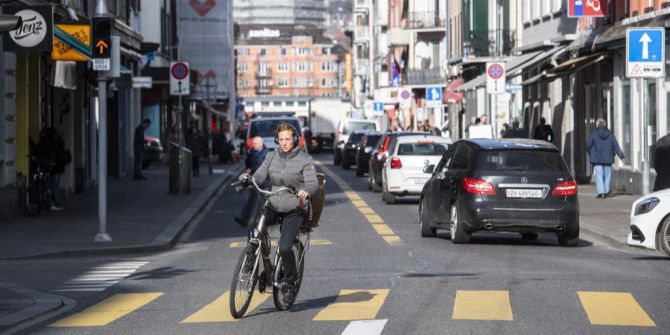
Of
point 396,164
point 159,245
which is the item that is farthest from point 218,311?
point 396,164

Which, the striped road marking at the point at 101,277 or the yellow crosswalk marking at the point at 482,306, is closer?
the yellow crosswalk marking at the point at 482,306

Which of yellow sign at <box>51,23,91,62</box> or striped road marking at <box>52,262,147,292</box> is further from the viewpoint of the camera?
yellow sign at <box>51,23,91,62</box>

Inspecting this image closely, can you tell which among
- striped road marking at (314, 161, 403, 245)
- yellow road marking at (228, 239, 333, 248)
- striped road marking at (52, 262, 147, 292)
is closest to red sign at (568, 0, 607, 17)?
striped road marking at (314, 161, 403, 245)

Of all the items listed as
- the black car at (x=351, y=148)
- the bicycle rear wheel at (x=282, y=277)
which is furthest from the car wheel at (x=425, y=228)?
the black car at (x=351, y=148)

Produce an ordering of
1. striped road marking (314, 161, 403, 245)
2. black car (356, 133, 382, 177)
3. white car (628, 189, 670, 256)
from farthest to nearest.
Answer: black car (356, 133, 382, 177), striped road marking (314, 161, 403, 245), white car (628, 189, 670, 256)

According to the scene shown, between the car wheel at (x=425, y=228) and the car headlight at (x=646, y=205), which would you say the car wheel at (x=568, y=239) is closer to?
the car wheel at (x=425, y=228)

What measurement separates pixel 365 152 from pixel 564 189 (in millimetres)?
28831

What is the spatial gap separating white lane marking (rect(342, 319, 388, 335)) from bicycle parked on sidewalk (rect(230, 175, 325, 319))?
0.92 meters

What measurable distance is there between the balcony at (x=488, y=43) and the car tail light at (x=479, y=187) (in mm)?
40411

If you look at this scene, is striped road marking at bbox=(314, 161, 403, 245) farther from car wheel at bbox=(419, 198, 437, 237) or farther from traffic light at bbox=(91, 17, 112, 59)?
traffic light at bbox=(91, 17, 112, 59)

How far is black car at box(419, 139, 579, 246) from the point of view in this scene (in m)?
20.4

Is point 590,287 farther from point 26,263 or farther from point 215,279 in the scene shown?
point 26,263

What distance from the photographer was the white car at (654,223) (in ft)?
59.0

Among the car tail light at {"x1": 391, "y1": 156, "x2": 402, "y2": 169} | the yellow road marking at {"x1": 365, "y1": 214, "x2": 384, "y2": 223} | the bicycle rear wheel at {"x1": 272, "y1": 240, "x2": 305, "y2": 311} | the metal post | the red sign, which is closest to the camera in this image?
the bicycle rear wheel at {"x1": 272, "y1": 240, "x2": 305, "y2": 311}
